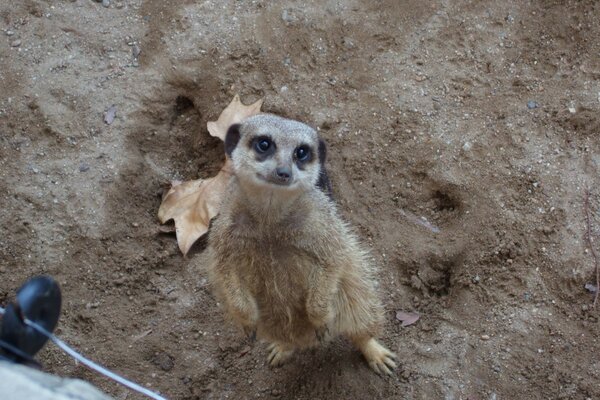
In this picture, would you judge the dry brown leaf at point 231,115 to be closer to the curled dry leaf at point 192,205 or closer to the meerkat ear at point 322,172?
the curled dry leaf at point 192,205

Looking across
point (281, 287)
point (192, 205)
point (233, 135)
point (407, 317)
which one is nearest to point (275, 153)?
point (233, 135)

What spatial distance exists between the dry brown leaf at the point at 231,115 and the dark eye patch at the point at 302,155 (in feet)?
2.86

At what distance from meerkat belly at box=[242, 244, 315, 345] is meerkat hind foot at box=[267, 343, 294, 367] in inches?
9.6

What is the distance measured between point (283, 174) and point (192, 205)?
1003 mm

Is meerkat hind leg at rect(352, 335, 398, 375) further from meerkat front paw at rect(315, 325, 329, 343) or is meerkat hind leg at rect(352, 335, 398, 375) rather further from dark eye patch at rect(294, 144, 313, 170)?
dark eye patch at rect(294, 144, 313, 170)

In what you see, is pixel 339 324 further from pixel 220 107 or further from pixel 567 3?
pixel 567 3

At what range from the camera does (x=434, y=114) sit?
10.3 ft

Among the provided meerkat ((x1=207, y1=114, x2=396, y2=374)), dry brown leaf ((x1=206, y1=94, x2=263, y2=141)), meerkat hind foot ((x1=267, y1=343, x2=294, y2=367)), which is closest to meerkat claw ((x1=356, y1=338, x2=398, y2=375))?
meerkat ((x1=207, y1=114, x2=396, y2=374))

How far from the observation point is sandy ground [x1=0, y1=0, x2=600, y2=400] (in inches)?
105

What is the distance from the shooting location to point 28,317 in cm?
109

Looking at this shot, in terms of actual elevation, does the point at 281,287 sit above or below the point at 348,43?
below

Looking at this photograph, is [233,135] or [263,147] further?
[233,135]

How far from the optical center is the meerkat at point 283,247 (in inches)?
86.9

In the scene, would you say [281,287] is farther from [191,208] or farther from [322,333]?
[191,208]
